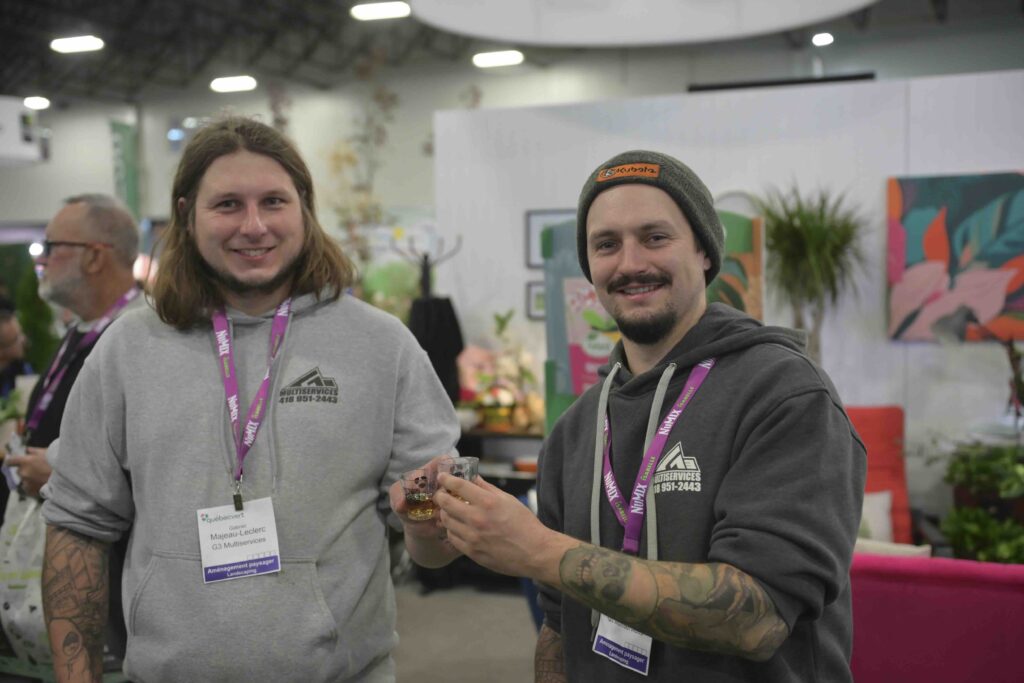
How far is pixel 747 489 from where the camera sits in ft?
4.09

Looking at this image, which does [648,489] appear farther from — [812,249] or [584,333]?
[812,249]

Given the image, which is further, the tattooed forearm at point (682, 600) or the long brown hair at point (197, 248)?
the long brown hair at point (197, 248)

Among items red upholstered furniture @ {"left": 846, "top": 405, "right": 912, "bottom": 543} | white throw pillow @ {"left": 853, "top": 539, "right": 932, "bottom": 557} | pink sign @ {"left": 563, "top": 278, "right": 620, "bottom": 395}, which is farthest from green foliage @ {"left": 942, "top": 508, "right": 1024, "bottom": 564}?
pink sign @ {"left": 563, "top": 278, "right": 620, "bottom": 395}

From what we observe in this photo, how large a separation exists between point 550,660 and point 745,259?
6.89ft

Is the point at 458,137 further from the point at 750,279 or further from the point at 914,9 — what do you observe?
the point at 914,9

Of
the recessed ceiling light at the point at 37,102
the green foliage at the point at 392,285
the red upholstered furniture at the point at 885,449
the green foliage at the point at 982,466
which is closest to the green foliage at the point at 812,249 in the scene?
the red upholstered furniture at the point at 885,449

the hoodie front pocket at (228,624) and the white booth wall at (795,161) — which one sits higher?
the white booth wall at (795,161)

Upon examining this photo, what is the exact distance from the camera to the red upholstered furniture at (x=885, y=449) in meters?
4.86

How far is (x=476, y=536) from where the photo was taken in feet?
4.17

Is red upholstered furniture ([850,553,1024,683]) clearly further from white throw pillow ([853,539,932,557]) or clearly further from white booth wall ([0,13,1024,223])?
white booth wall ([0,13,1024,223])

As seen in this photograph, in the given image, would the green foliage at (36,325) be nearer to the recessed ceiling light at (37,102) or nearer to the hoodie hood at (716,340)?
the recessed ceiling light at (37,102)

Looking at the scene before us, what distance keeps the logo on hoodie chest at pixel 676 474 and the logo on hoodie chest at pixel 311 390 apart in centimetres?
68

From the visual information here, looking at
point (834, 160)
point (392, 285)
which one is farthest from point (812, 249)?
point (392, 285)

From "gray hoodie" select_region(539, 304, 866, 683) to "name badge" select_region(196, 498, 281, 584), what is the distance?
1.85 feet
